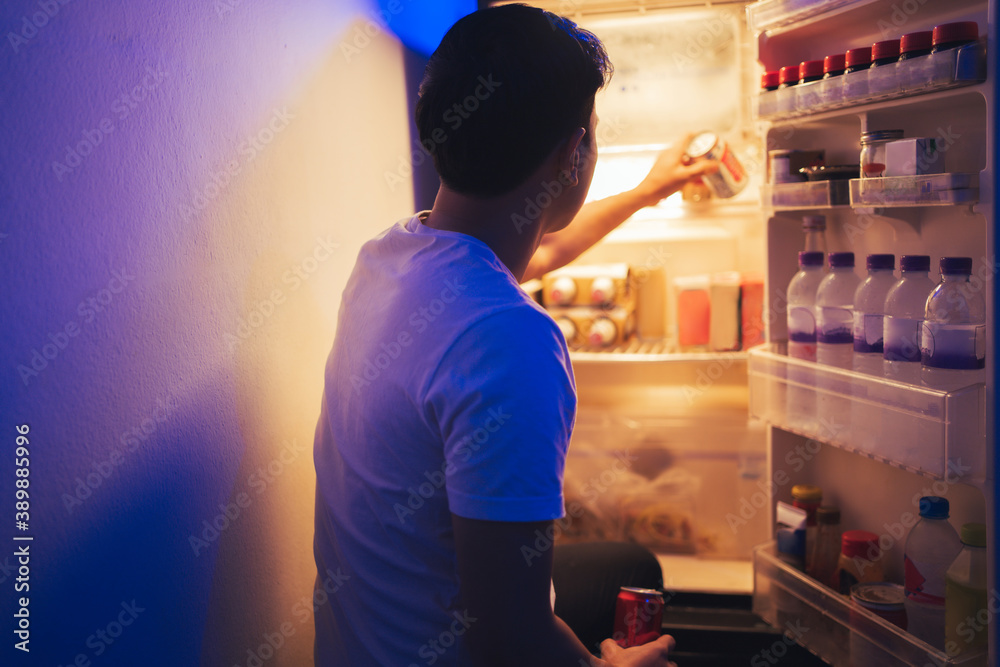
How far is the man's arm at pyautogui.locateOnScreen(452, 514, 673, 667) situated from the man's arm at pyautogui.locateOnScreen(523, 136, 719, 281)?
0.70m

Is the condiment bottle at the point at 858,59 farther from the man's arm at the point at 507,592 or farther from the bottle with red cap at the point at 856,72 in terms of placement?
the man's arm at the point at 507,592

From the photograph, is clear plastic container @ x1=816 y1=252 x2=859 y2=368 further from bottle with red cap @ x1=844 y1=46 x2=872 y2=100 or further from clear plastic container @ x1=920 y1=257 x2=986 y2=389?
bottle with red cap @ x1=844 y1=46 x2=872 y2=100

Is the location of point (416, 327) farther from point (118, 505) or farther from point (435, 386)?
point (118, 505)

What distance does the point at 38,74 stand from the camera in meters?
0.64

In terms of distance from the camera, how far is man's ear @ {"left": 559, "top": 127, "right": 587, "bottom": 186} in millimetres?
875

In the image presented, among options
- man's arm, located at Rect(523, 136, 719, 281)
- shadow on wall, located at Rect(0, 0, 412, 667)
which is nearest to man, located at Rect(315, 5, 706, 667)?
shadow on wall, located at Rect(0, 0, 412, 667)

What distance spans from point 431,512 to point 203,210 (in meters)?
0.43

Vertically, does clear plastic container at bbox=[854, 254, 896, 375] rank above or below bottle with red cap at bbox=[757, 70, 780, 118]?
below

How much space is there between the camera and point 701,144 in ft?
4.90

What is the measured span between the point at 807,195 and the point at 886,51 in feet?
0.84

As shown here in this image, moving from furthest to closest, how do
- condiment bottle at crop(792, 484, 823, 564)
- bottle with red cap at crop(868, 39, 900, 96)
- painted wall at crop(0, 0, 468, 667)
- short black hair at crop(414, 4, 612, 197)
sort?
condiment bottle at crop(792, 484, 823, 564) < bottle with red cap at crop(868, 39, 900, 96) < short black hair at crop(414, 4, 612, 197) < painted wall at crop(0, 0, 468, 667)

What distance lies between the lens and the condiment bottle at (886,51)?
1096mm

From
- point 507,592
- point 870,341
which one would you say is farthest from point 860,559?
point 507,592

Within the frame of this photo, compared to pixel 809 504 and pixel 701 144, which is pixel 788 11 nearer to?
pixel 701 144
